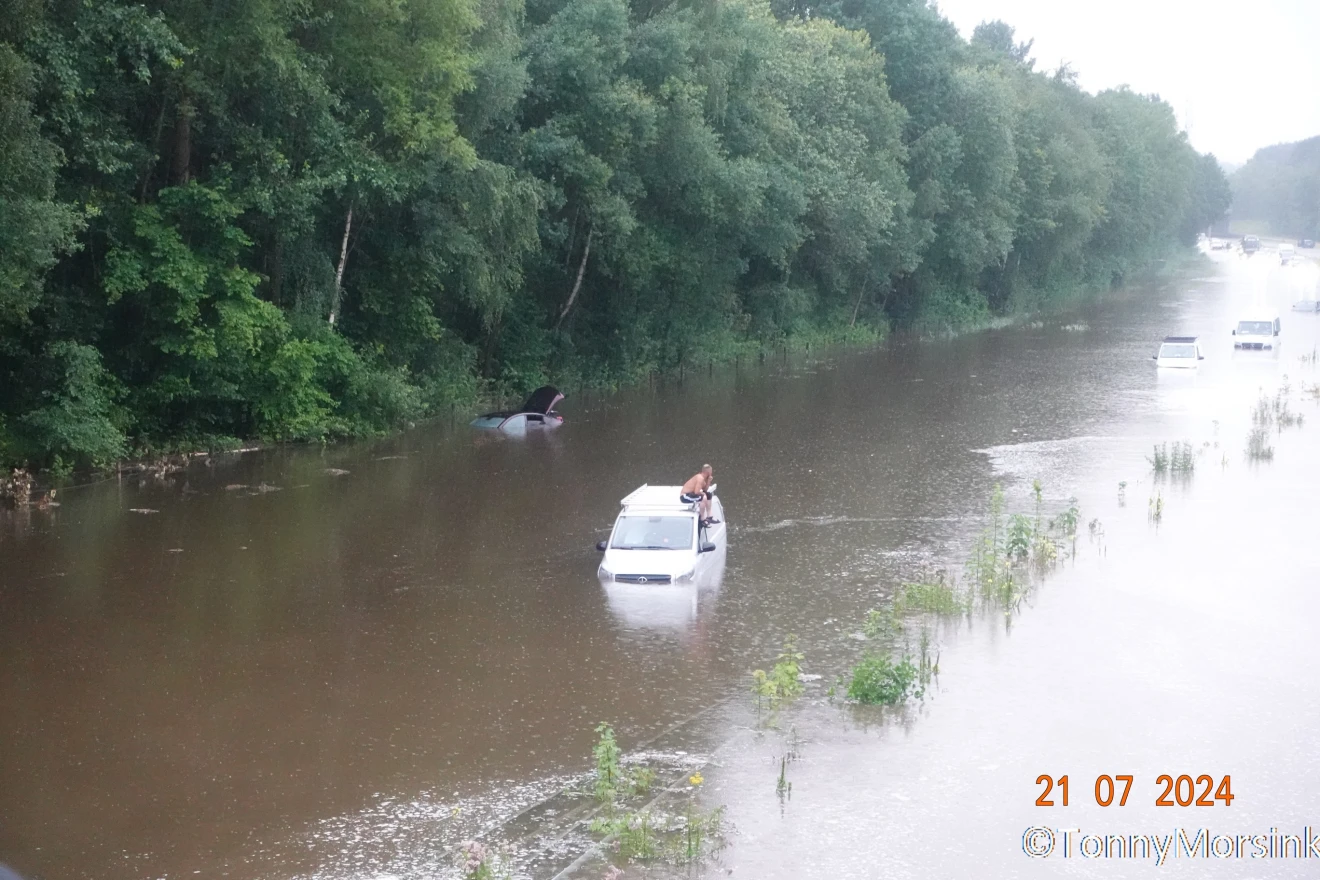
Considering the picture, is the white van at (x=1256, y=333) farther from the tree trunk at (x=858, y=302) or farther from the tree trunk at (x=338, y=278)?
the tree trunk at (x=338, y=278)

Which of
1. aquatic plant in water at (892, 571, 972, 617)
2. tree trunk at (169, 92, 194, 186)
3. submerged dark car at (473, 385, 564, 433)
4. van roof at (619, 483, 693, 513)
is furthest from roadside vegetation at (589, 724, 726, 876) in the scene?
submerged dark car at (473, 385, 564, 433)

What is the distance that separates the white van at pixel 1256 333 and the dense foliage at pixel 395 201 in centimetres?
1445

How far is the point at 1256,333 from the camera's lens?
57969mm

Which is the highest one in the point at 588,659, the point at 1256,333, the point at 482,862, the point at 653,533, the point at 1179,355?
the point at 1256,333

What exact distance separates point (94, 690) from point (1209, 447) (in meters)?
26.3

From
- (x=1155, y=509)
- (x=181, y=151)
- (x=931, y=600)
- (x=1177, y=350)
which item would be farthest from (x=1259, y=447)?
(x=181, y=151)

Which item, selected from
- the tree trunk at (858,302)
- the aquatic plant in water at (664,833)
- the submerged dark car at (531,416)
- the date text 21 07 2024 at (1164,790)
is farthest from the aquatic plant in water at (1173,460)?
the tree trunk at (858,302)

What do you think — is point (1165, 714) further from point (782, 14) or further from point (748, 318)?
point (782, 14)

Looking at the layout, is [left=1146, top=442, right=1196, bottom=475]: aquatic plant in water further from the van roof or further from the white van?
the white van

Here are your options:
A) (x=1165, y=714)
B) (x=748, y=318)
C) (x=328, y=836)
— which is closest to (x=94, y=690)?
(x=328, y=836)

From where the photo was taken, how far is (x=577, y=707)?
51.0 feet
